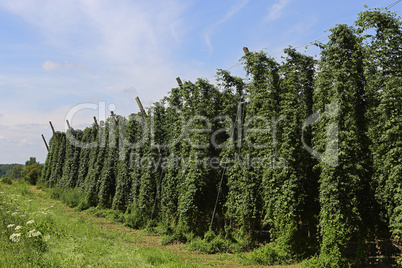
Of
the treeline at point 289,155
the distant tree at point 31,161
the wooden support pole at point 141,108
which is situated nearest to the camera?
the treeline at point 289,155

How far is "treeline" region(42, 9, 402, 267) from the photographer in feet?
31.0

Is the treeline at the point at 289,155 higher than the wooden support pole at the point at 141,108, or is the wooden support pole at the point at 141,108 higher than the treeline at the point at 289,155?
the wooden support pole at the point at 141,108

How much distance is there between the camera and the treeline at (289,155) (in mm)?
9438

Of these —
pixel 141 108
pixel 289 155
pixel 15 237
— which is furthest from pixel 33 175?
pixel 289 155

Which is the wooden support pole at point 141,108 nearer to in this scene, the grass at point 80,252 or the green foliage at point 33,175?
the grass at point 80,252

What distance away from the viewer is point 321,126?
34.4 feet

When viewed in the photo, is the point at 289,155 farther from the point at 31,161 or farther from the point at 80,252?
the point at 31,161

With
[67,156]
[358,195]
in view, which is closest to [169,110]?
[358,195]

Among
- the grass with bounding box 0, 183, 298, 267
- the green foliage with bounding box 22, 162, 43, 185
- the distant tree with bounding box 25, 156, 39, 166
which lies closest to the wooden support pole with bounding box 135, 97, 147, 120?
the grass with bounding box 0, 183, 298, 267

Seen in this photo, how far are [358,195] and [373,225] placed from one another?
1055 mm

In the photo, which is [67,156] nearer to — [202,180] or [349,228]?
[202,180]

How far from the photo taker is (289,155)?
37.8 feet

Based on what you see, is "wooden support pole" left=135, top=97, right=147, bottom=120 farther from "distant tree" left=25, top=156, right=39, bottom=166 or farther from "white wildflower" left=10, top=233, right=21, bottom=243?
"distant tree" left=25, top=156, right=39, bottom=166

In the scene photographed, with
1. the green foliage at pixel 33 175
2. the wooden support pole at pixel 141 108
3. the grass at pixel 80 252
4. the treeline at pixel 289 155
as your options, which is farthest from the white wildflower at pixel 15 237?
the green foliage at pixel 33 175
